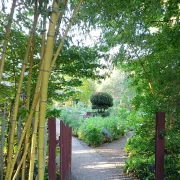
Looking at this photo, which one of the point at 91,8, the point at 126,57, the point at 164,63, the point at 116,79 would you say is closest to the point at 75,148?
the point at 126,57

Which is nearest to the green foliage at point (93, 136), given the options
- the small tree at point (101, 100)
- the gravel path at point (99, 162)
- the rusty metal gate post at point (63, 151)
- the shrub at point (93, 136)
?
the shrub at point (93, 136)

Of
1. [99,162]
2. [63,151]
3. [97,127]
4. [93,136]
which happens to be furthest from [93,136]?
[63,151]

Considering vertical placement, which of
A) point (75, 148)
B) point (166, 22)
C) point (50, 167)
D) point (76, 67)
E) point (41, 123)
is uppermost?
point (166, 22)

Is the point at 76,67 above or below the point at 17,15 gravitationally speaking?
below

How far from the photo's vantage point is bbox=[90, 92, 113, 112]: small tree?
11.0 m

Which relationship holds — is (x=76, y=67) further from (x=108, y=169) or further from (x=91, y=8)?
(x=108, y=169)

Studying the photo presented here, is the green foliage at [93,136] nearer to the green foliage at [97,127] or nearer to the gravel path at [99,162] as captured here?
the green foliage at [97,127]

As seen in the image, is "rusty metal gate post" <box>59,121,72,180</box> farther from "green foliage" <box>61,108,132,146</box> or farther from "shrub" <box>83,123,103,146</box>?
"shrub" <box>83,123,103,146</box>

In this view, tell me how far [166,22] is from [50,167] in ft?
6.74

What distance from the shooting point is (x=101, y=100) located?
11008 millimetres

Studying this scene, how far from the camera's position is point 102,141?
7.75 meters

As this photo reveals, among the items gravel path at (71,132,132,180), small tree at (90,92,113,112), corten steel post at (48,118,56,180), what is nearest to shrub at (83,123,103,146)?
gravel path at (71,132,132,180)

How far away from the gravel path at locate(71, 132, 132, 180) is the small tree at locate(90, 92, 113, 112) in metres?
3.52

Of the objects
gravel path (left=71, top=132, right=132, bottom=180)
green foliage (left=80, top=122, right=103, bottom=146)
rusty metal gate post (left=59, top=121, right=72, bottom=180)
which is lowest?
gravel path (left=71, top=132, right=132, bottom=180)
